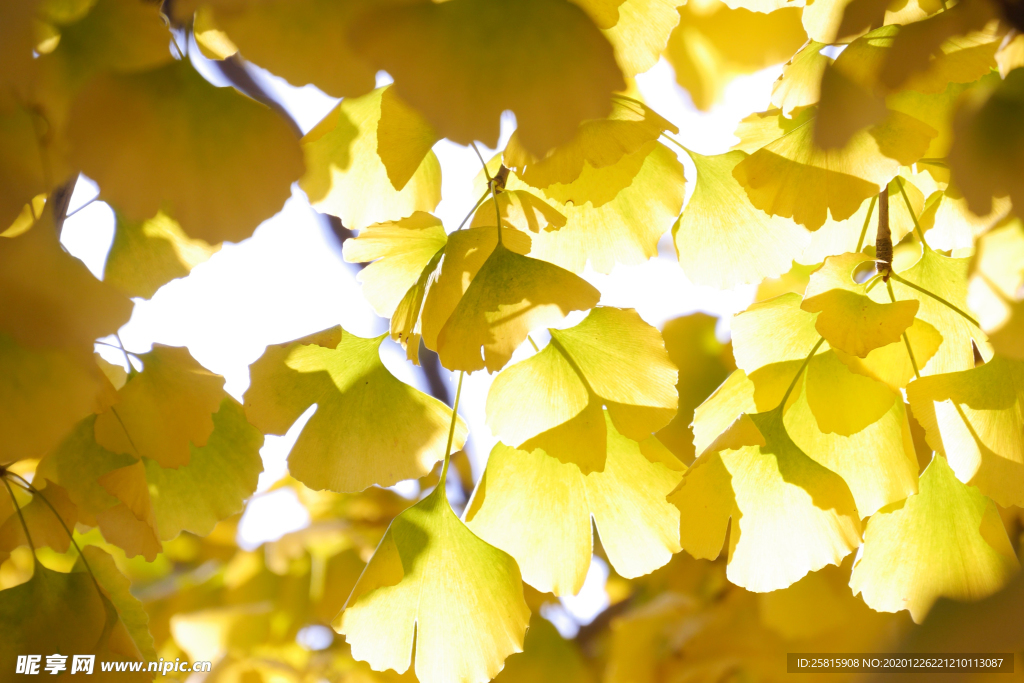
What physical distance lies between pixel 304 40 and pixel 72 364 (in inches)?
7.5

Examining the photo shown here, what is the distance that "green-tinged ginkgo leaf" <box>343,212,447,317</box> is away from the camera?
1.33 feet

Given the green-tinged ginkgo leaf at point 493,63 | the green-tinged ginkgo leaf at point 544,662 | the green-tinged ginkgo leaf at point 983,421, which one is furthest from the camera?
the green-tinged ginkgo leaf at point 544,662

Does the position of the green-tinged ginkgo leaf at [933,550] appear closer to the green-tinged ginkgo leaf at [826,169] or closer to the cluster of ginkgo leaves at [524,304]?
the cluster of ginkgo leaves at [524,304]

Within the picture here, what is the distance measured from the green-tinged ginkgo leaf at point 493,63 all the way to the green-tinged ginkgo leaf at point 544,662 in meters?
0.61

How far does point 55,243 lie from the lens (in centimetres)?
32

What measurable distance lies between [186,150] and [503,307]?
170mm

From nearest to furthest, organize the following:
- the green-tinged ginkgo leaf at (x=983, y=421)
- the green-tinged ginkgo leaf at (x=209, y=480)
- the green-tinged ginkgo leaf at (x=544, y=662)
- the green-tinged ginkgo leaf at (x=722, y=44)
Answer: the green-tinged ginkgo leaf at (x=983, y=421), the green-tinged ginkgo leaf at (x=209, y=480), the green-tinged ginkgo leaf at (x=544, y=662), the green-tinged ginkgo leaf at (x=722, y=44)

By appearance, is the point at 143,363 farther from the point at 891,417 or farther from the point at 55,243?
the point at 891,417

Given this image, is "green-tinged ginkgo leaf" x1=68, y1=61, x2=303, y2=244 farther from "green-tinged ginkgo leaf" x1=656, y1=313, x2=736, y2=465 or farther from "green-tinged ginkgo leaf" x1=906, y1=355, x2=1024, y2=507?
"green-tinged ginkgo leaf" x1=656, y1=313, x2=736, y2=465

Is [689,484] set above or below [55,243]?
below

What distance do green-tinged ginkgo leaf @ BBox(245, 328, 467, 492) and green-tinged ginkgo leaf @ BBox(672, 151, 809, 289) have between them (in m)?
0.21

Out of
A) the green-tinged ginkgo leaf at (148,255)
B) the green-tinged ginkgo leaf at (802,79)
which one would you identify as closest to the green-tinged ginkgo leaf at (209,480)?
the green-tinged ginkgo leaf at (148,255)

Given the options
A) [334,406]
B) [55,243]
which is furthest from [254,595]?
[55,243]

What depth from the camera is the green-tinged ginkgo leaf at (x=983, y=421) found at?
0.39m
